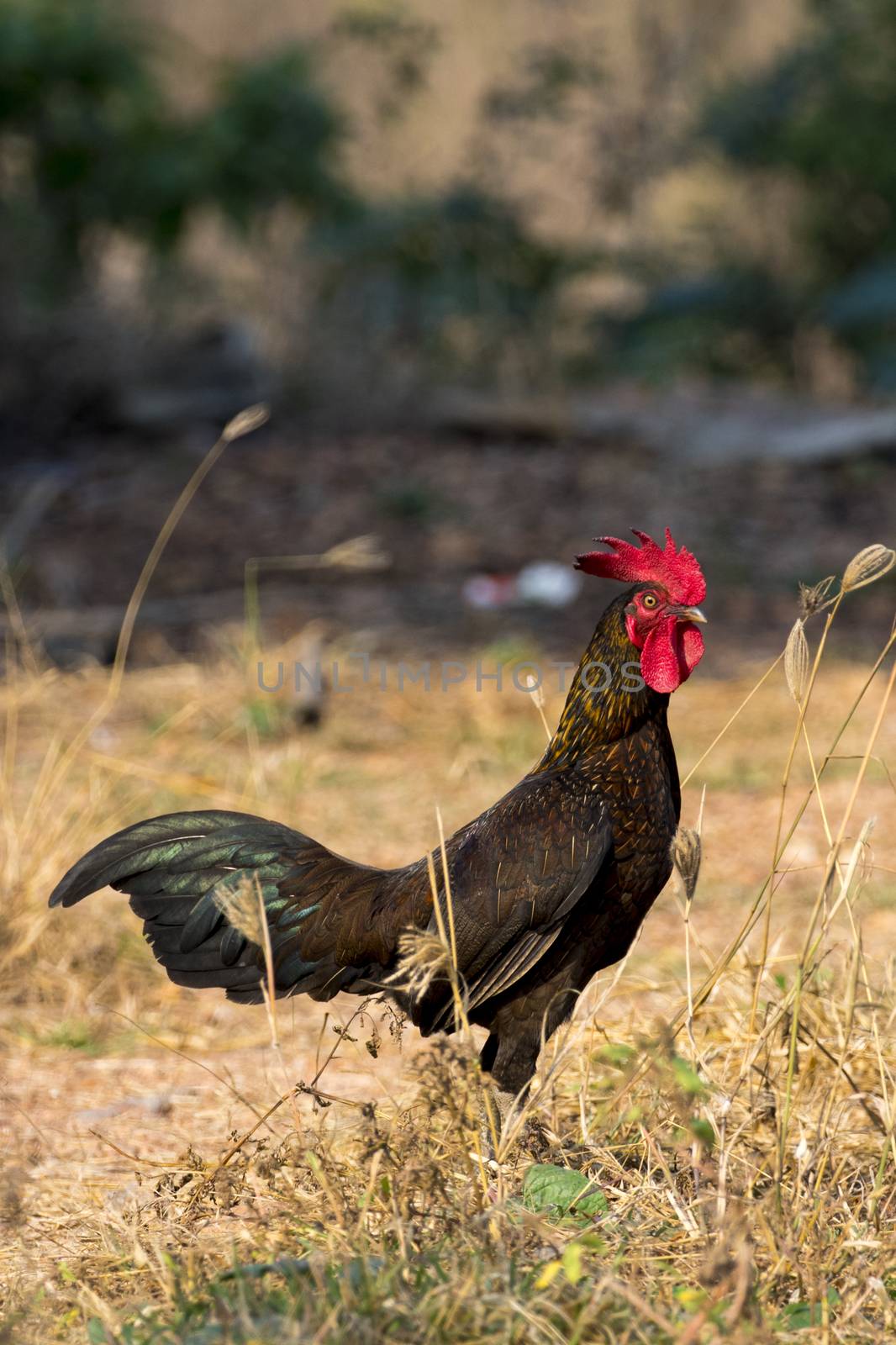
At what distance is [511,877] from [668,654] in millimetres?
522

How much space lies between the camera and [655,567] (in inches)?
109

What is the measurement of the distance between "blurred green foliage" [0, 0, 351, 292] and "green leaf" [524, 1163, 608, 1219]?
8.96 metres

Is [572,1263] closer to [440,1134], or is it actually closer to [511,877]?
[440,1134]

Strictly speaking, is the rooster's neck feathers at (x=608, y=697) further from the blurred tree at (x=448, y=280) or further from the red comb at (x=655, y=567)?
the blurred tree at (x=448, y=280)

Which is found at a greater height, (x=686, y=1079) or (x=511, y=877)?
(x=511, y=877)

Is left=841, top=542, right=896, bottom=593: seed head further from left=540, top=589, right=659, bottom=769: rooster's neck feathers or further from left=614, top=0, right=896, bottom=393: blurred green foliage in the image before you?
left=614, top=0, right=896, bottom=393: blurred green foliage

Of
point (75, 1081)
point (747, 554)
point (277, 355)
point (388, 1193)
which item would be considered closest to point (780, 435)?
point (747, 554)

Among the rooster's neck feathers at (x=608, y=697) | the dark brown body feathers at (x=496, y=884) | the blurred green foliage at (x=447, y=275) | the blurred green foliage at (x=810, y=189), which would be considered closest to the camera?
the dark brown body feathers at (x=496, y=884)

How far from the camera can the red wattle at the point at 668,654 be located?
270 cm

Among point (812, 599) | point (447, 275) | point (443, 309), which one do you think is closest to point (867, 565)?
point (812, 599)

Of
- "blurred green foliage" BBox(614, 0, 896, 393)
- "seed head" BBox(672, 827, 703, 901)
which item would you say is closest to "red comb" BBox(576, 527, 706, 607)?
"seed head" BBox(672, 827, 703, 901)

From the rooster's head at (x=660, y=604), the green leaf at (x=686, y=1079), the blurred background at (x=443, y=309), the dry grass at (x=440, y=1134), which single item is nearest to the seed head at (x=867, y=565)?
the dry grass at (x=440, y=1134)

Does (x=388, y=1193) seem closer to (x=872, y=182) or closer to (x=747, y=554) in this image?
(x=747, y=554)

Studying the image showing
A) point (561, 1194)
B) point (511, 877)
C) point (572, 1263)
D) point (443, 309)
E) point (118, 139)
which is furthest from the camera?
point (443, 309)
